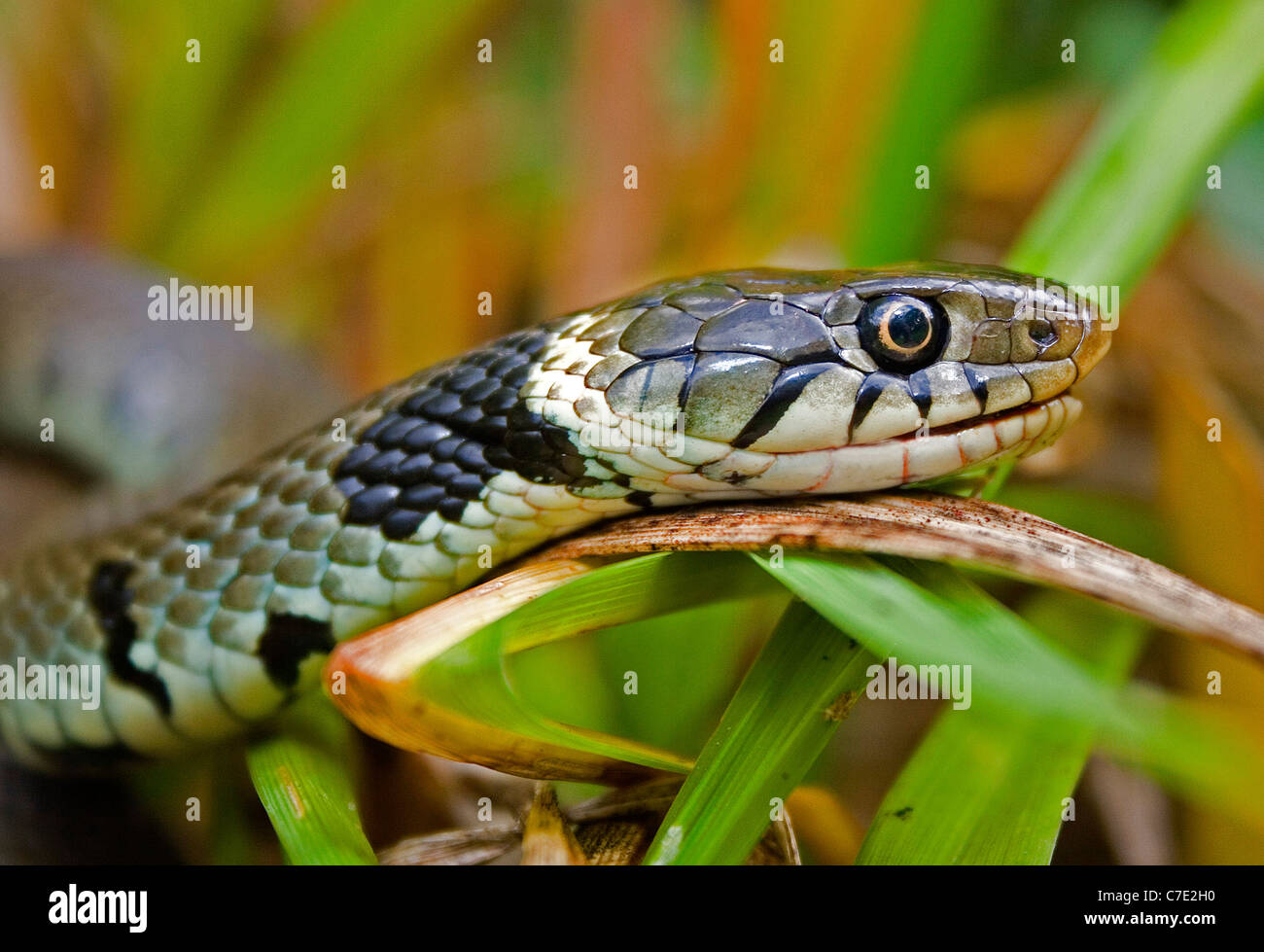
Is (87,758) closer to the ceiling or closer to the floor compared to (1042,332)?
closer to the floor

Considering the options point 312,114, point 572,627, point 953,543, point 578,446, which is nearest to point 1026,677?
point 953,543

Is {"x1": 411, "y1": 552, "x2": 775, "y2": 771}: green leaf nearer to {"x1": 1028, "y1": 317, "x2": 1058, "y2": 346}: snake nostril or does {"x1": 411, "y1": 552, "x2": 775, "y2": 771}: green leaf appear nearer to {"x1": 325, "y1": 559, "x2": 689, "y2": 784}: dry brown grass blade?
{"x1": 325, "y1": 559, "x2": 689, "y2": 784}: dry brown grass blade

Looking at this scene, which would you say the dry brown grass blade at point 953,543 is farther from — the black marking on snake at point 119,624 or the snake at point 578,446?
the black marking on snake at point 119,624

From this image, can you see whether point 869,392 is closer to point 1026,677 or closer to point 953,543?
point 953,543

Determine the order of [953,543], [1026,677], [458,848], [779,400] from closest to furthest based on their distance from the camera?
[1026,677], [953,543], [458,848], [779,400]

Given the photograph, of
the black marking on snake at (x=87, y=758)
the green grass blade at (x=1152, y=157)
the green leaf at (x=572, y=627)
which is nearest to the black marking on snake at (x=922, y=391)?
the green grass blade at (x=1152, y=157)

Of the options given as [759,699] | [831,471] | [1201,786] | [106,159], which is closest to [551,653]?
[831,471]
